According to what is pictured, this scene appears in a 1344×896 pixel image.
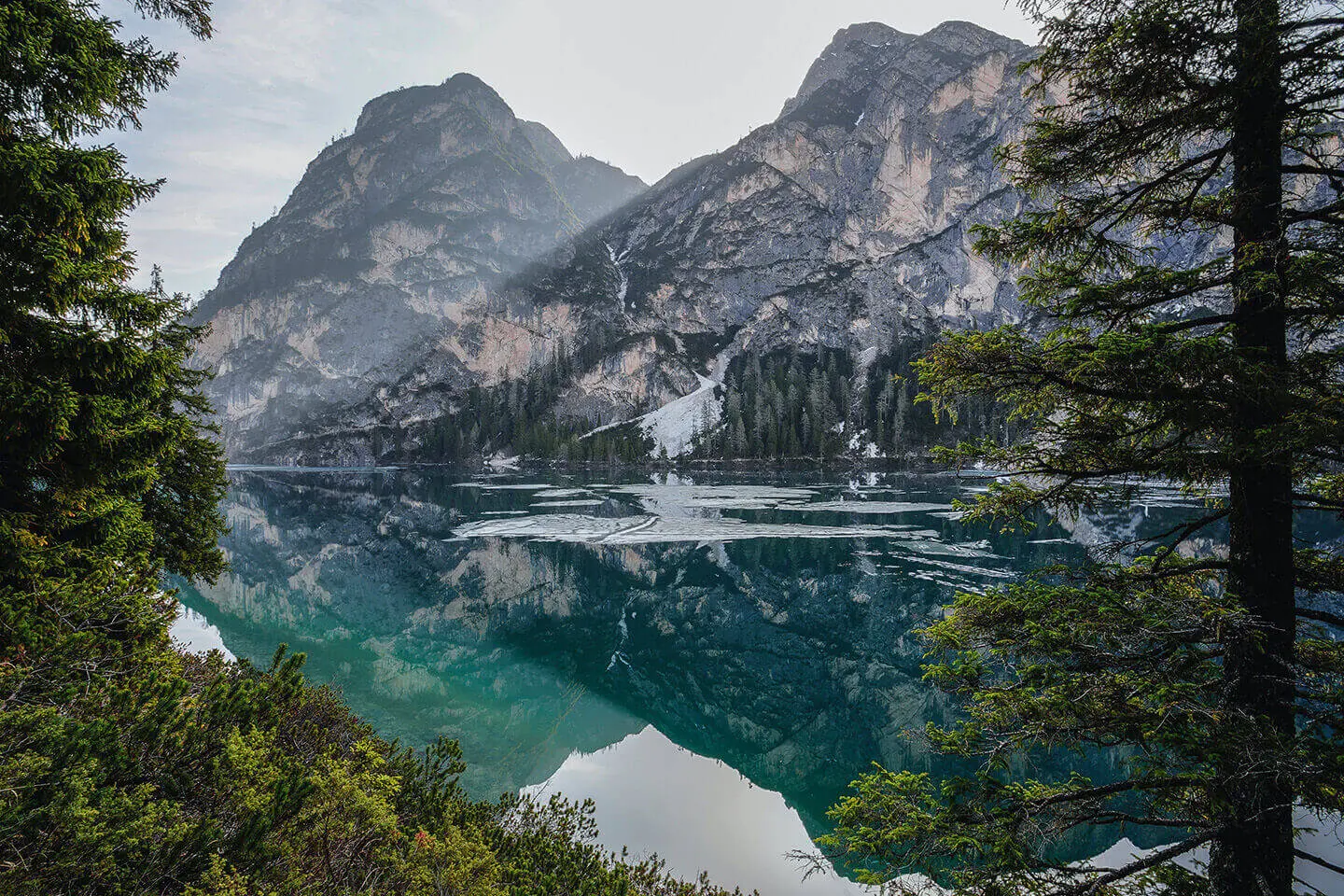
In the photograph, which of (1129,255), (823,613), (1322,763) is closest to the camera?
(1322,763)

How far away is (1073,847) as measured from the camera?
41.7ft

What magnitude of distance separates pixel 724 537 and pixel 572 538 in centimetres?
1198

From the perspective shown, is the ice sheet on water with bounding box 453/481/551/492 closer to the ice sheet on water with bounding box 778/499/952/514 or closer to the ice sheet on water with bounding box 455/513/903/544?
the ice sheet on water with bounding box 455/513/903/544

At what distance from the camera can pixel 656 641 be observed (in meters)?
25.9

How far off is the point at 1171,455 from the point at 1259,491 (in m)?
0.71

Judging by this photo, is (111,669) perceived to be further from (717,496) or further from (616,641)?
(717,496)

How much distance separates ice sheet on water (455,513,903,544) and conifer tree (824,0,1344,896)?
128 feet

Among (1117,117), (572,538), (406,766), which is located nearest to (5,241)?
(406,766)

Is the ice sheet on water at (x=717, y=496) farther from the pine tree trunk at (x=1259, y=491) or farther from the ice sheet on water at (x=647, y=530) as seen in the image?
the pine tree trunk at (x=1259, y=491)

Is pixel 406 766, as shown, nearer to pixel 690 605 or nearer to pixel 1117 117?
pixel 1117 117

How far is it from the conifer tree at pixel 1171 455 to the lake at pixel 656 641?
879cm

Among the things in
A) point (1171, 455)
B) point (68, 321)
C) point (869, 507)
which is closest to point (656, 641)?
point (68, 321)

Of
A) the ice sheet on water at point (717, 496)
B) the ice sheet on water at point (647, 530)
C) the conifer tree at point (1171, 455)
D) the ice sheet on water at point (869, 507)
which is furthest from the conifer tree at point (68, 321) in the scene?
the ice sheet on water at point (717, 496)

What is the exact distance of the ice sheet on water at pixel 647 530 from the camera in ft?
146
